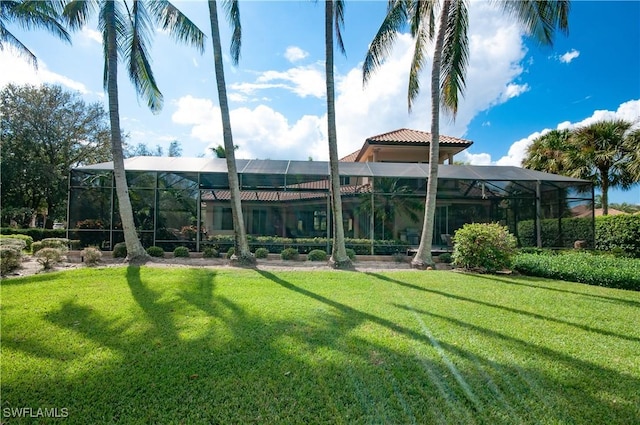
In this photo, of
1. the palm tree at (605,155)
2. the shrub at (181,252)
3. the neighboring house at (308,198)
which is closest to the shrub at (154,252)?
the shrub at (181,252)

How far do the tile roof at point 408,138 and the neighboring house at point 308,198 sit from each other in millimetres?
4568

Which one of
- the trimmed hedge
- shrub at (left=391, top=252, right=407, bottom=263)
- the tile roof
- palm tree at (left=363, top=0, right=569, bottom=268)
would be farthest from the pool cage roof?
the tile roof

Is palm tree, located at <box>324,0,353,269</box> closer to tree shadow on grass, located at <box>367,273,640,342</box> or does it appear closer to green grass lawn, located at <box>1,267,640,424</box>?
tree shadow on grass, located at <box>367,273,640,342</box>

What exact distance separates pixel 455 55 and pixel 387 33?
7.88 feet

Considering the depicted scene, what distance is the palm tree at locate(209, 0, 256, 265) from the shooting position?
1006 cm

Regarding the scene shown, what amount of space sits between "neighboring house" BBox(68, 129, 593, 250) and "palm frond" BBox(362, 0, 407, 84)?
15.6 ft

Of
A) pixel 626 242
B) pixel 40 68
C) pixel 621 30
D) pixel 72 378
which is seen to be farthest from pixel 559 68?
pixel 40 68

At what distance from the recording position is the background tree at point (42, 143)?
2167 centimetres

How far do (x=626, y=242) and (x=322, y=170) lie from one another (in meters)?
12.8

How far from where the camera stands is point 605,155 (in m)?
16.6

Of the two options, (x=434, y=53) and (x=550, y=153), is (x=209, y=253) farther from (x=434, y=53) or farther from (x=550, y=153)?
(x=550, y=153)

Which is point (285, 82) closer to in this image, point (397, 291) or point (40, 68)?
point (397, 291)

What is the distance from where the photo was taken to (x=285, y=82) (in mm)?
12852

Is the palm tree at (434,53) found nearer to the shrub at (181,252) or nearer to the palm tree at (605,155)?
the shrub at (181,252)
